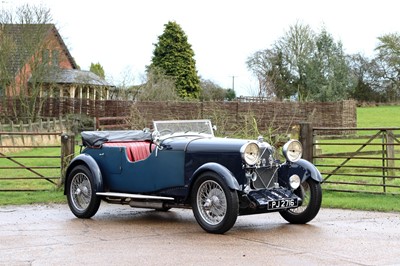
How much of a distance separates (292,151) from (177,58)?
5074 centimetres

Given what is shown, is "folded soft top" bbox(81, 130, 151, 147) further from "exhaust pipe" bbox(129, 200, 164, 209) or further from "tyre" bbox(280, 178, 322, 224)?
"tyre" bbox(280, 178, 322, 224)

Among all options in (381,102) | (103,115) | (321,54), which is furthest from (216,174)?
(381,102)

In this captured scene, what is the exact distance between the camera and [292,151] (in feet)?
34.1

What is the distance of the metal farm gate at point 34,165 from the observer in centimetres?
1495

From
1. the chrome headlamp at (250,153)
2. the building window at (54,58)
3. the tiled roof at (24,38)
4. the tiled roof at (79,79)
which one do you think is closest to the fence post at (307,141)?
the chrome headlamp at (250,153)

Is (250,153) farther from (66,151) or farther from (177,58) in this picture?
(177,58)

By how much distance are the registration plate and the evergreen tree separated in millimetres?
50311

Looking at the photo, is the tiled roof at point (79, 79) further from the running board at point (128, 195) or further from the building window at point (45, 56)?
the running board at point (128, 195)

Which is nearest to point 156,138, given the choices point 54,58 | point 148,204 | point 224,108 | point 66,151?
point 148,204

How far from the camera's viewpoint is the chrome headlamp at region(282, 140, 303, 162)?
33.8 ft

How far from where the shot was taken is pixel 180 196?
1020 cm

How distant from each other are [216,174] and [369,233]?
2150 mm

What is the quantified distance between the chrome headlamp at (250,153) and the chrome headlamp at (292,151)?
873 millimetres

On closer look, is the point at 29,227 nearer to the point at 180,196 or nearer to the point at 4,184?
the point at 180,196
